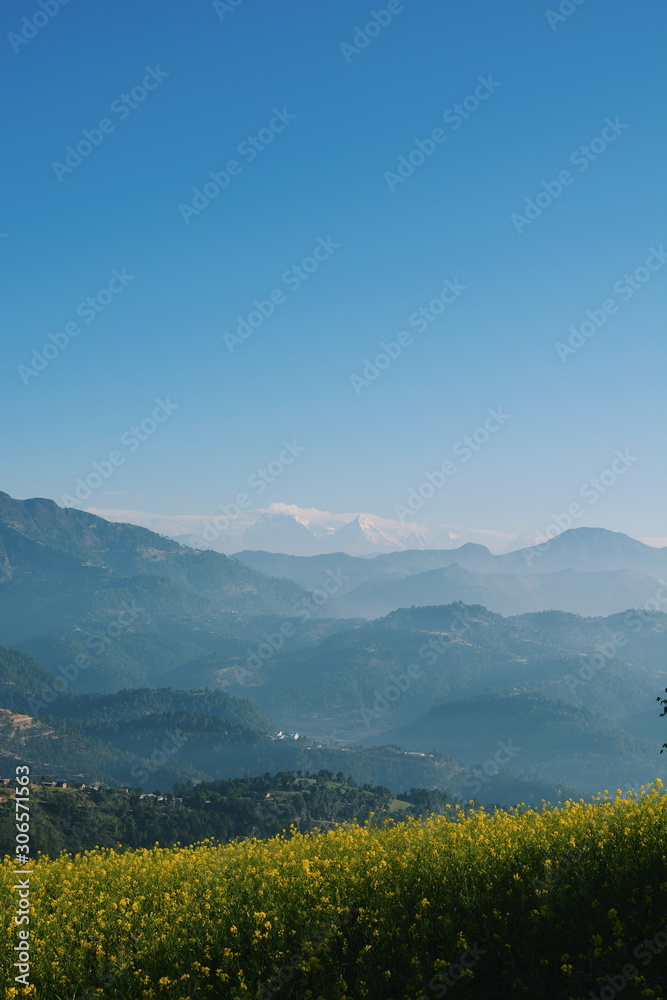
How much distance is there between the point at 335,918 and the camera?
1409cm

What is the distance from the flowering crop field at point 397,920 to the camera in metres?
12.1

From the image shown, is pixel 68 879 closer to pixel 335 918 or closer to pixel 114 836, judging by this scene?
pixel 335 918

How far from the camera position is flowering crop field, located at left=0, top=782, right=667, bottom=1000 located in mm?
12102
